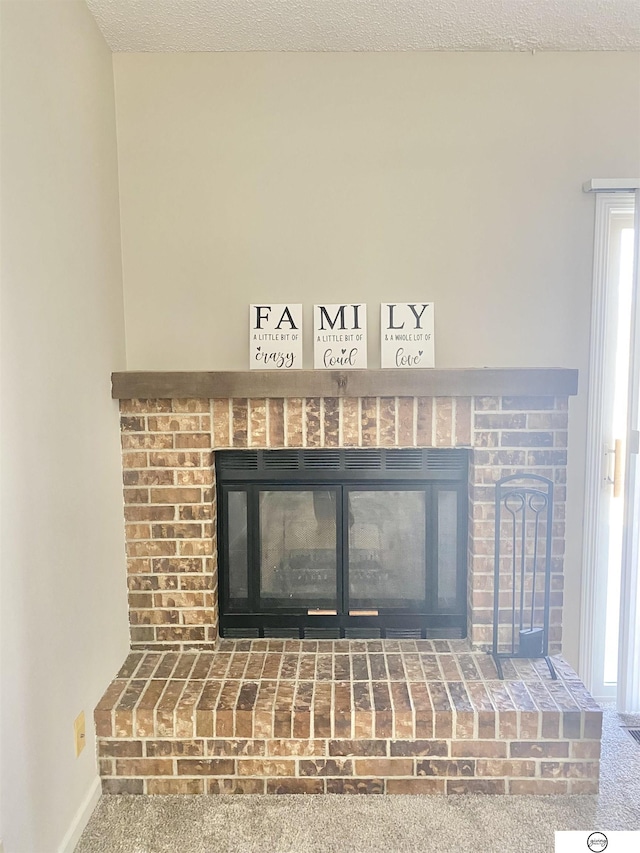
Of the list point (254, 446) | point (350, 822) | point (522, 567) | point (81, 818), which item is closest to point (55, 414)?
point (254, 446)

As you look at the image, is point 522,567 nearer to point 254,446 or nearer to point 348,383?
point 348,383

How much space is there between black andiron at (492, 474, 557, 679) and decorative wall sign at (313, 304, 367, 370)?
0.76 meters

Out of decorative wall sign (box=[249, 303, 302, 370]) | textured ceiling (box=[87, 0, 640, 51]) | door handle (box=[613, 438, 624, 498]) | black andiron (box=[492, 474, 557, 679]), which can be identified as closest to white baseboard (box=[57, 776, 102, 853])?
black andiron (box=[492, 474, 557, 679])

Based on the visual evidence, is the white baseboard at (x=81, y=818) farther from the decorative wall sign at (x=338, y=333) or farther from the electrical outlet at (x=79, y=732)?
the decorative wall sign at (x=338, y=333)

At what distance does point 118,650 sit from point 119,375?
1029 millimetres

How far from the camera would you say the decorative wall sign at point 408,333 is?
2.29 metres

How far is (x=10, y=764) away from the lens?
4.59 feet

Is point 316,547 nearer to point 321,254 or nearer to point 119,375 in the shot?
point 119,375

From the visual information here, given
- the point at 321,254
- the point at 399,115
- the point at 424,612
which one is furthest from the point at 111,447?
the point at 399,115

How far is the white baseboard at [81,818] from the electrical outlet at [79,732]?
6.9 inches

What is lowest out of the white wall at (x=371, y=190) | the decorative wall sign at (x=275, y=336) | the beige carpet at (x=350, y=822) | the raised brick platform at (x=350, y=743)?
the beige carpet at (x=350, y=822)

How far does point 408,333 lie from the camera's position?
2.30 m

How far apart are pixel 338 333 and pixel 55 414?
1.10m

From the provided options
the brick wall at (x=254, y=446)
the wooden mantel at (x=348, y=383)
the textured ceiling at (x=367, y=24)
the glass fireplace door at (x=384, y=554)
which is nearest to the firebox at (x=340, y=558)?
the glass fireplace door at (x=384, y=554)
